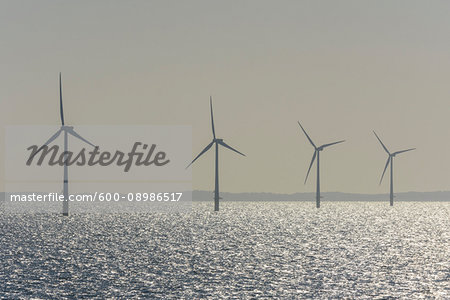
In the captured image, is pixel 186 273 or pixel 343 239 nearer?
pixel 186 273

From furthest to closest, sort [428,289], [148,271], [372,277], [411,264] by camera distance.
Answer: [411,264], [148,271], [372,277], [428,289]

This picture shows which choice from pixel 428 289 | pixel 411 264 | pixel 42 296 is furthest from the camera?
pixel 411 264

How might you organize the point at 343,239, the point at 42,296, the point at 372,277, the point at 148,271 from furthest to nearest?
the point at 343,239, the point at 148,271, the point at 372,277, the point at 42,296

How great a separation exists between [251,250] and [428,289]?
47.7 meters

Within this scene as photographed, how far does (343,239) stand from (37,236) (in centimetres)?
6165

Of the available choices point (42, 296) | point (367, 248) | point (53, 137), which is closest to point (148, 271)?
point (42, 296)

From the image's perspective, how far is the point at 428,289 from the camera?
64125 mm

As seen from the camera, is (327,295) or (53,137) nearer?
(327,295)

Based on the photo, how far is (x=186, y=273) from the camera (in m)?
77.4

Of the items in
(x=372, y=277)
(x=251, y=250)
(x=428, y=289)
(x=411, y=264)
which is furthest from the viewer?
(x=251, y=250)

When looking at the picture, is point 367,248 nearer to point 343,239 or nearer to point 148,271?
point 343,239

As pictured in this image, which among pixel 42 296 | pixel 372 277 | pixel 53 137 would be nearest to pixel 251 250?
pixel 372 277

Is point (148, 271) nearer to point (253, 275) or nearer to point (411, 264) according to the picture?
point (253, 275)

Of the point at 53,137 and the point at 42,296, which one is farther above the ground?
the point at 53,137
